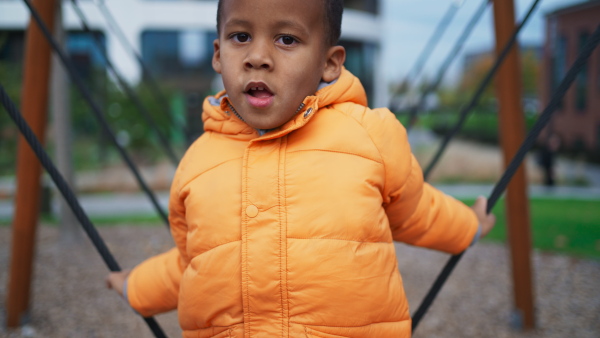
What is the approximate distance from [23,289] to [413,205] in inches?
111

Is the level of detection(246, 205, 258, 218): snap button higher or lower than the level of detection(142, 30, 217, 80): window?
higher

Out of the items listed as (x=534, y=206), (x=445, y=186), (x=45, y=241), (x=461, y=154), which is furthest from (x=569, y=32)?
(x=45, y=241)

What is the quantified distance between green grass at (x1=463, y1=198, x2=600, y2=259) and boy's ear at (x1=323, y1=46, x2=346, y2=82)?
472cm

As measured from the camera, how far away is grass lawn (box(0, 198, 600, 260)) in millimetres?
5643

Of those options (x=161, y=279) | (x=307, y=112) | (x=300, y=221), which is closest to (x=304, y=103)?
(x=307, y=112)

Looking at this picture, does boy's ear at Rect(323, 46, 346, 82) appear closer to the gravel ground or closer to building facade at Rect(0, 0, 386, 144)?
the gravel ground

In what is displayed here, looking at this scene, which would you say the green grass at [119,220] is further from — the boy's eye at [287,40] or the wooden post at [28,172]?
the boy's eye at [287,40]

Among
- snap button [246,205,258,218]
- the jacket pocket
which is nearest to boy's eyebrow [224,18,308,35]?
snap button [246,205,258,218]

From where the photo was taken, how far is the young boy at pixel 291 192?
1209 millimetres

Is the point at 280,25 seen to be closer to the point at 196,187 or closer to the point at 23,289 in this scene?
the point at 196,187

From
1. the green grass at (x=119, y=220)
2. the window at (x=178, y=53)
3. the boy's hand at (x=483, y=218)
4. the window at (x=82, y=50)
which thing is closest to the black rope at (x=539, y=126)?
the boy's hand at (x=483, y=218)

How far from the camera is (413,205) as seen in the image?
1.43m

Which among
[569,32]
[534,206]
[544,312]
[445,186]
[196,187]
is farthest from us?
[569,32]

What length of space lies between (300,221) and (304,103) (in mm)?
273
